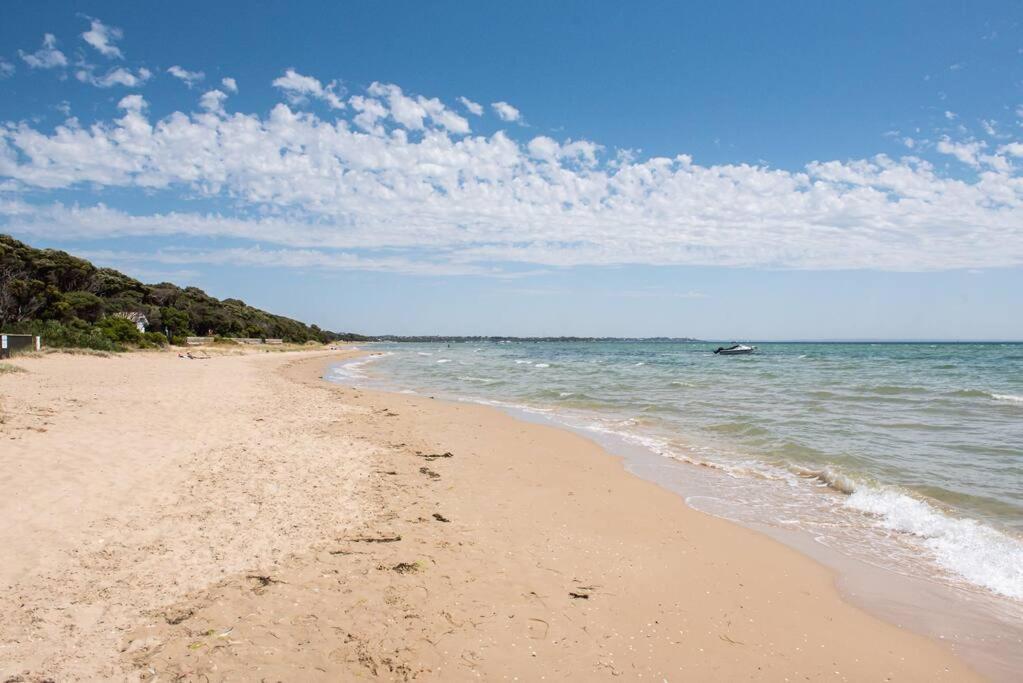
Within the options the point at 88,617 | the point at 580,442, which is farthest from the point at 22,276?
the point at 88,617

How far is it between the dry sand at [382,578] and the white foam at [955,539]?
1.52m

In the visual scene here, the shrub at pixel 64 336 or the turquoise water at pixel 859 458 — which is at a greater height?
the shrub at pixel 64 336

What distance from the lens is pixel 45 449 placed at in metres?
7.65

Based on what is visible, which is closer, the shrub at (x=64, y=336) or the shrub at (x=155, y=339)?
the shrub at (x=64, y=336)

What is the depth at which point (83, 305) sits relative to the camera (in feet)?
137

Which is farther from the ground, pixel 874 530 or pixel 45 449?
pixel 45 449

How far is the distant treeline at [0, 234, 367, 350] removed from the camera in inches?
1308

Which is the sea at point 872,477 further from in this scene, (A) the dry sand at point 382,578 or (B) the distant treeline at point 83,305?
(B) the distant treeline at point 83,305

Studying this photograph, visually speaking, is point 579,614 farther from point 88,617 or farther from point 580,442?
point 580,442

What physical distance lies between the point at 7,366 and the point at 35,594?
18502 millimetres

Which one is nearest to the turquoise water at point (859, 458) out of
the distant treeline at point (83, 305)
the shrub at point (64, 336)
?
the shrub at point (64, 336)

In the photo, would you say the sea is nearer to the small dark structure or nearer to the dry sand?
the dry sand

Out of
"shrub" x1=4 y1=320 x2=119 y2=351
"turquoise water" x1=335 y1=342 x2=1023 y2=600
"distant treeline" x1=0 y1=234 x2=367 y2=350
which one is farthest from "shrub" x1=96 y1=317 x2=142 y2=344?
"turquoise water" x1=335 y1=342 x2=1023 y2=600

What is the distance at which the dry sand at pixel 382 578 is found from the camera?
143 inches
